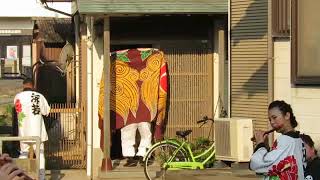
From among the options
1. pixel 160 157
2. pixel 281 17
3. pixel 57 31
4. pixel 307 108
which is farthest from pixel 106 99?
pixel 57 31

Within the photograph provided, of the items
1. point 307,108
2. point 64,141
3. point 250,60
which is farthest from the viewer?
point 64,141

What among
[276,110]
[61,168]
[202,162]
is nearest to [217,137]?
[202,162]

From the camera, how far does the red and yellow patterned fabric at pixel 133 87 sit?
13.9 m

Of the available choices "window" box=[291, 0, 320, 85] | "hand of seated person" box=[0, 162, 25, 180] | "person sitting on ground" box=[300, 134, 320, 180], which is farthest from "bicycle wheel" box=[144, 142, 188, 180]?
"hand of seated person" box=[0, 162, 25, 180]

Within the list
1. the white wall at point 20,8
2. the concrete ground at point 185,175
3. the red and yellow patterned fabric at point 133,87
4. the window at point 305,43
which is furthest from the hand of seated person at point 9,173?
the white wall at point 20,8

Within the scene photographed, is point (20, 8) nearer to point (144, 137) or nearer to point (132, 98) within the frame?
point (132, 98)

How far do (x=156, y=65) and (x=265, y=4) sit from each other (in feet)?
10.3

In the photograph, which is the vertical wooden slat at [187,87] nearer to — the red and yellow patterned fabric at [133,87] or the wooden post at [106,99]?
the red and yellow patterned fabric at [133,87]

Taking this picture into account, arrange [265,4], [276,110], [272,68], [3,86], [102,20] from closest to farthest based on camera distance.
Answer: [276,110] < [272,68] < [265,4] < [102,20] < [3,86]

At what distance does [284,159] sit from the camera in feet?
19.3

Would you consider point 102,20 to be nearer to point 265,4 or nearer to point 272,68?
point 265,4

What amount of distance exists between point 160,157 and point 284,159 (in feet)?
24.3

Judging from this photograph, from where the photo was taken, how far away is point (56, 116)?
14906mm

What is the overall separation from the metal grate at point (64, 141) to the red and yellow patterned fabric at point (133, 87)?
126 centimetres
